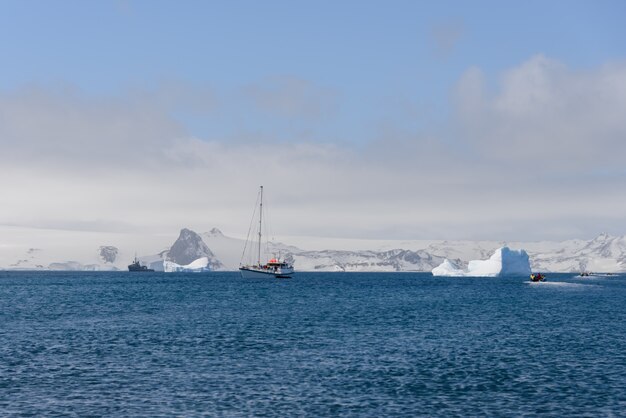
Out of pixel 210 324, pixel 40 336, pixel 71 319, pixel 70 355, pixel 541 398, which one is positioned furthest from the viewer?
pixel 71 319

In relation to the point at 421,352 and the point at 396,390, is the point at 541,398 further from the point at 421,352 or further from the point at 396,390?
the point at 421,352

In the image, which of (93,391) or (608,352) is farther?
(608,352)

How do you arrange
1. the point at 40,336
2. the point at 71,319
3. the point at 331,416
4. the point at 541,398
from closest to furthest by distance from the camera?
the point at 331,416, the point at 541,398, the point at 40,336, the point at 71,319

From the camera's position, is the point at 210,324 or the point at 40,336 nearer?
the point at 40,336

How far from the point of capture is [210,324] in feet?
268

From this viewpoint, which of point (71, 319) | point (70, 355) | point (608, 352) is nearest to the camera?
point (70, 355)

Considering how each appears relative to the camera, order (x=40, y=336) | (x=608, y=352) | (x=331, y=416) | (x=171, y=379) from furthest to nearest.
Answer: (x=40, y=336)
(x=608, y=352)
(x=171, y=379)
(x=331, y=416)

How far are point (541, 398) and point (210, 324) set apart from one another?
157 ft

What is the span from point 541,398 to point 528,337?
3096cm

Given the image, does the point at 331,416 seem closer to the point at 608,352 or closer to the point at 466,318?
the point at 608,352

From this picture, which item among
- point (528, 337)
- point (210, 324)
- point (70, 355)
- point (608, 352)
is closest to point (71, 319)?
point (210, 324)

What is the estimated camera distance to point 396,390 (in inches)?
1687

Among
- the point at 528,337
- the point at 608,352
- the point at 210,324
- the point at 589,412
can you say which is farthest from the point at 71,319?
the point at 589,412

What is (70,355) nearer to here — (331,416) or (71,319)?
(331,416)
